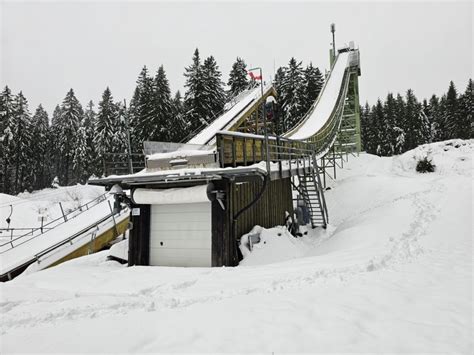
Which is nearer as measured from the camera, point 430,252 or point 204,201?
point 430,252

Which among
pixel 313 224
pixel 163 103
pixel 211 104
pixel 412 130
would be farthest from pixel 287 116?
pixel 412 130

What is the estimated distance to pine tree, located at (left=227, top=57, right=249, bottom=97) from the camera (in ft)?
122

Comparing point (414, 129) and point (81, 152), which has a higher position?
point (414, 129)

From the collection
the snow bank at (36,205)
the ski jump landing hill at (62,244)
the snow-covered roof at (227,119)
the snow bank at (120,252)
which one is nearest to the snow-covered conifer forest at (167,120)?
the snow-covered roof at (227,119)

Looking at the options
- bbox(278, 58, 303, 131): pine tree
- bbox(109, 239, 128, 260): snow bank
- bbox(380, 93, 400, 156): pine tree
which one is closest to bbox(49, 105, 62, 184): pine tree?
bbox(278, 58, 303, 131): pine tree

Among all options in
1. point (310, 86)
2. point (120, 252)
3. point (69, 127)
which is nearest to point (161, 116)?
point (310, 86)

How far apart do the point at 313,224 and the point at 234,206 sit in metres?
6.82

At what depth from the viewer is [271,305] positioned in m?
4.18

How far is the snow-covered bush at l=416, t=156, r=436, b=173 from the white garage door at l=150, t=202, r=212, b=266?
2025cm

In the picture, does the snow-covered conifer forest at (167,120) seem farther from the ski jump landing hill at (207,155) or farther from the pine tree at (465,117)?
the ski jump landing hill at (207,155)

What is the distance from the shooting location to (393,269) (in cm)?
565

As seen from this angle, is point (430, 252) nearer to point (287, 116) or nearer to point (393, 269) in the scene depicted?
point (393, 269)

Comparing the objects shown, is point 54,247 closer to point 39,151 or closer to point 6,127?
point 6,127

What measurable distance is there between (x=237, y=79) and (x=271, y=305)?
1429 inches
